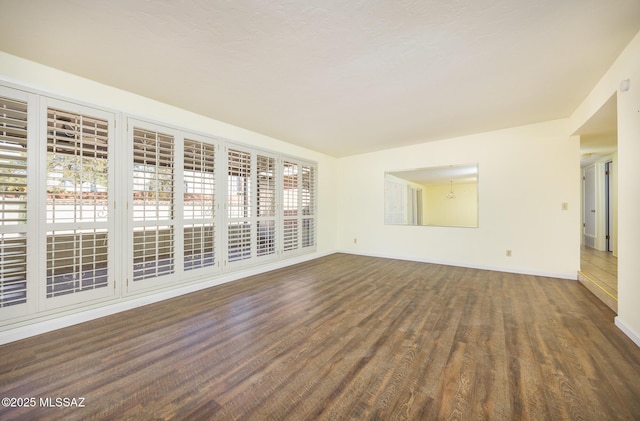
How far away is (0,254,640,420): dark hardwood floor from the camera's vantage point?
1348mm

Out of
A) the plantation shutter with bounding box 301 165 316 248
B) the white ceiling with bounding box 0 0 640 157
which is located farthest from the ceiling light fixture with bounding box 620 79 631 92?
the plantation shutter with bounding box 301 165 316 248

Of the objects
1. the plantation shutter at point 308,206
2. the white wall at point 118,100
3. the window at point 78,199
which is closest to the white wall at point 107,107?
the white wall at point 118,100

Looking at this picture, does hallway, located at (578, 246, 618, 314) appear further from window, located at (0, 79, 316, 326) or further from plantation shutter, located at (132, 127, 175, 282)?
plantation shutter, located at (132, 127, 175, 282)

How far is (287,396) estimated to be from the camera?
143cm

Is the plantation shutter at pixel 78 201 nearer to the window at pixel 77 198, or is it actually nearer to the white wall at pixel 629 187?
the window at pixel 77 198

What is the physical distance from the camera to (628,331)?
205cm

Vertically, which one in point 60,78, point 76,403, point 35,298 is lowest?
point 76,403

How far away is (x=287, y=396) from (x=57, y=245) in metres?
2.63

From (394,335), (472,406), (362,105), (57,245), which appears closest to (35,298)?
(57,245)

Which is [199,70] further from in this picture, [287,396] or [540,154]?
[540,154]

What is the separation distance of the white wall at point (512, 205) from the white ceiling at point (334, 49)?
847 millimetres

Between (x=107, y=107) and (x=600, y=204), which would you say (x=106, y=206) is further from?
(x=600, y=204)

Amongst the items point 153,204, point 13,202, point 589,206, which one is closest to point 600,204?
point 589,206

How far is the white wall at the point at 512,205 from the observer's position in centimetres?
374
